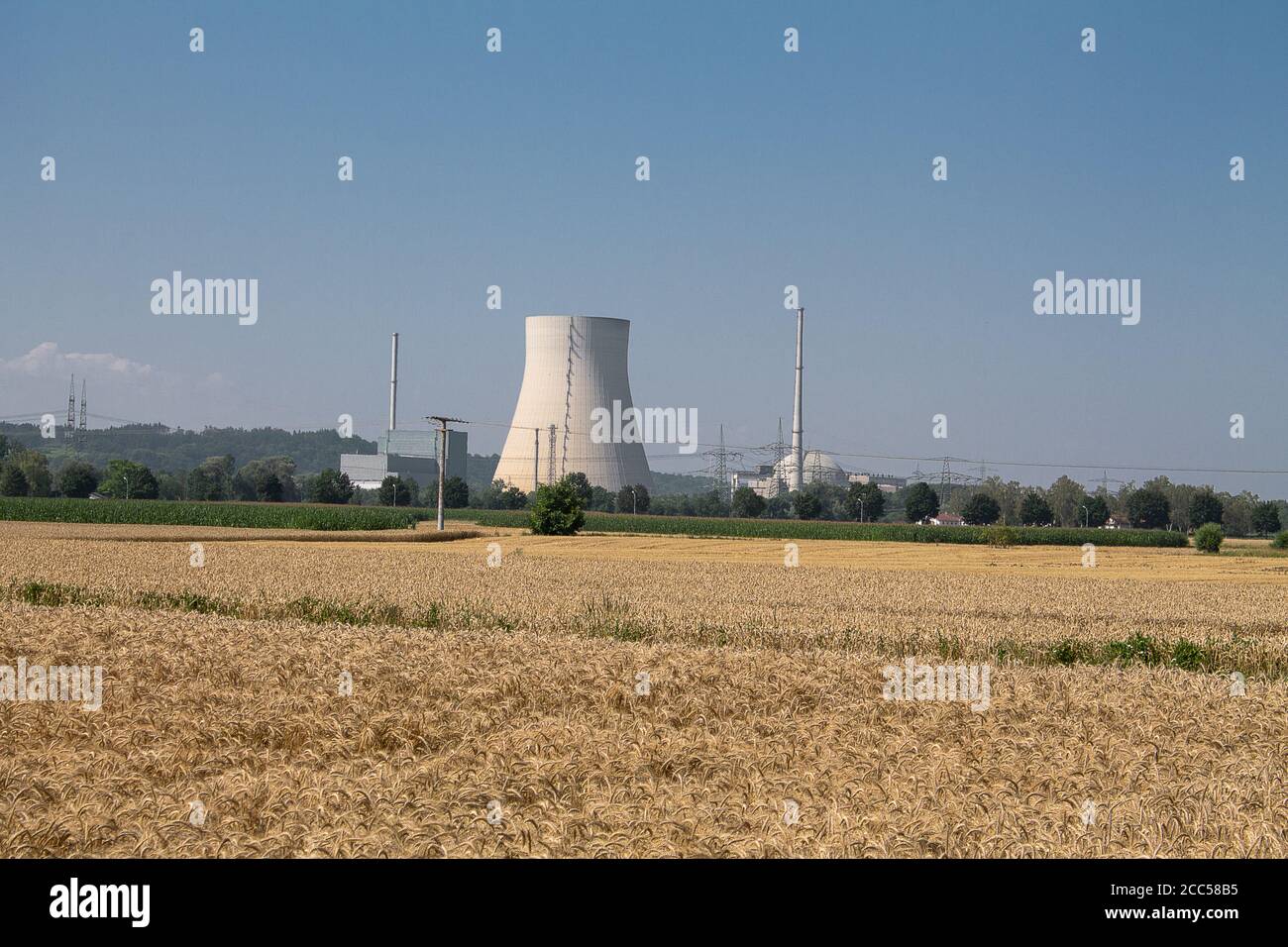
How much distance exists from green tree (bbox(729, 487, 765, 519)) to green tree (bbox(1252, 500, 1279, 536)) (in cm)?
5243

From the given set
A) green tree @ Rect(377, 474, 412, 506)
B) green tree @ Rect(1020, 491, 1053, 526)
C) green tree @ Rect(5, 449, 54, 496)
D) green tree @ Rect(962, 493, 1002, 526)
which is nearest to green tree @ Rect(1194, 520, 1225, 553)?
green tree @ Rect(1020, 491, 1053, 526)

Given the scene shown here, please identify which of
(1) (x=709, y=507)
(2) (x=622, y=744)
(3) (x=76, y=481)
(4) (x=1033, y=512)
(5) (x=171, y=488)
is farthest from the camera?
(1) (x=709, y=507)

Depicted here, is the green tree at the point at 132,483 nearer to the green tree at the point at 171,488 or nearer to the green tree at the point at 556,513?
Answer: the green tree at the point at 171,488

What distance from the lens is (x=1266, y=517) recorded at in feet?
407

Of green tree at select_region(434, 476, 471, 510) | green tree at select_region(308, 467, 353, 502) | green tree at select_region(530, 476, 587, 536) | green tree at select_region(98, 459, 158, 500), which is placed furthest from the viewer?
green tree at select_region(434, 476, 471, 510)

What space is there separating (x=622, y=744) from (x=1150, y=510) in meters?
129

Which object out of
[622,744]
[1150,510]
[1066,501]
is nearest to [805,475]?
[1066,501]

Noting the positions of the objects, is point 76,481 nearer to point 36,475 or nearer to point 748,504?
point 36,475

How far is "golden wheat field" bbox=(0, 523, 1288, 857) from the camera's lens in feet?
18.7

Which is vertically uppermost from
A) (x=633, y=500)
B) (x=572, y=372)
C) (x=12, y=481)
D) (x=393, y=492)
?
(x=572, y=372)

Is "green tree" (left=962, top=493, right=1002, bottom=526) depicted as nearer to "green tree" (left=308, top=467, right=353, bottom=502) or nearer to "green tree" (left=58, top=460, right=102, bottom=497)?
"green tree" (left=308, top=467, right=353, bottom=502)

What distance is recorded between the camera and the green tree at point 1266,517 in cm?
12400

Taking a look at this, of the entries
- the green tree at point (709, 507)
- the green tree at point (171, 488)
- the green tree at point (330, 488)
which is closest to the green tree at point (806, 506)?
the green tree at point (709, 507)
